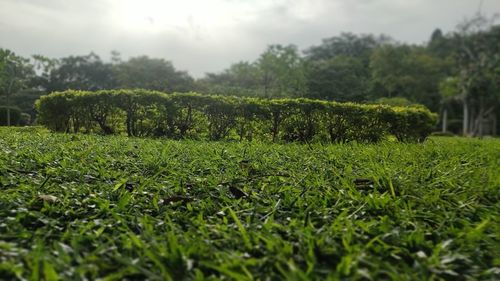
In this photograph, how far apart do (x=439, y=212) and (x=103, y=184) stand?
5.94 ft

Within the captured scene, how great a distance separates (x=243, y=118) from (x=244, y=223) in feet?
20.7

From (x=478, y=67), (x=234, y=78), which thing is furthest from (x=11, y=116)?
(x=478, y=67)

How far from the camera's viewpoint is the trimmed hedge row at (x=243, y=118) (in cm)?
784

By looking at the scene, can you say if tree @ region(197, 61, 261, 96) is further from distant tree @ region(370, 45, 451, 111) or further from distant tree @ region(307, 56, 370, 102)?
distant tree @ region(370, 45, 451, 111)

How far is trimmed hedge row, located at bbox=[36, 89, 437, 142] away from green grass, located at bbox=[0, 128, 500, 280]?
4.93 metres

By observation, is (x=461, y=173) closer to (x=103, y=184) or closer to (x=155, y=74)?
(x=103, y=184)

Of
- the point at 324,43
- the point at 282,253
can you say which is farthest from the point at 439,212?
the point at 324,43

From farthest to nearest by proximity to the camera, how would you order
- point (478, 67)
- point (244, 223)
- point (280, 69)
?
point (478, 67), point (280, 69), point (244, 223)

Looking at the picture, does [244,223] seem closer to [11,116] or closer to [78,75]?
[11,116]

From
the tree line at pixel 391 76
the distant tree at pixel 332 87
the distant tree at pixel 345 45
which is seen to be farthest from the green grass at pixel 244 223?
the distant tree at pixel 345 45

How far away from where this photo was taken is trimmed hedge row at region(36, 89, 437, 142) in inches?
309

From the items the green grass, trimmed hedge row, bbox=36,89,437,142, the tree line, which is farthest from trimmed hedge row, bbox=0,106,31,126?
the green grass

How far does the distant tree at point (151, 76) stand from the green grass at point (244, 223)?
96.3ft

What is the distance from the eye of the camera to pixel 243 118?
7.97 metres
